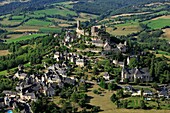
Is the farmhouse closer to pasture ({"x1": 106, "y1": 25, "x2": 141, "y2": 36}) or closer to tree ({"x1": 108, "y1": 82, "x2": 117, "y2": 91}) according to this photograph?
tree ({"x1": 108, "y1": 82, "x2": 117, "y2": 91})

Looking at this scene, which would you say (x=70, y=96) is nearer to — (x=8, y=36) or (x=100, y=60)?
(x=100, y=60)

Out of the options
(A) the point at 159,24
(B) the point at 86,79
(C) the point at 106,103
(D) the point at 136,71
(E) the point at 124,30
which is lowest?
(C) the point at 106,103

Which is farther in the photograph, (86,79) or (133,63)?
(133,63)

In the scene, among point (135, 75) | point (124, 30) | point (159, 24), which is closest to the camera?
point (135, 75)

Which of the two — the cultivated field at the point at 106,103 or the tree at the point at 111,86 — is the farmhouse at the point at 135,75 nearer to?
the tree at the point at 111,86

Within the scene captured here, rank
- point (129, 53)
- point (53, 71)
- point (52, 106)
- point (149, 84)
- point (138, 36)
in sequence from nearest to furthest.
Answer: point (52, 106) < point (149, 84) < point (53, 71) < point (129, 53) < point (138, 36)

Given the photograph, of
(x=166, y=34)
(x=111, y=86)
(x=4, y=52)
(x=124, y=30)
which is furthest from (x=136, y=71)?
(x=124, y=30)

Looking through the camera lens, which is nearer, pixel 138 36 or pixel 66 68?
pixel 66 68

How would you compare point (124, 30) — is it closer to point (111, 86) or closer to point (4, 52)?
point (4, 52)

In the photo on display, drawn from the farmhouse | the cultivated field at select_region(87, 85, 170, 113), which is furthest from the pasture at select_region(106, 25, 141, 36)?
the cultivated field at select_region(87, 85, 170, 113)

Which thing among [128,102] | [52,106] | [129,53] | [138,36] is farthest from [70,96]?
[138,36]
